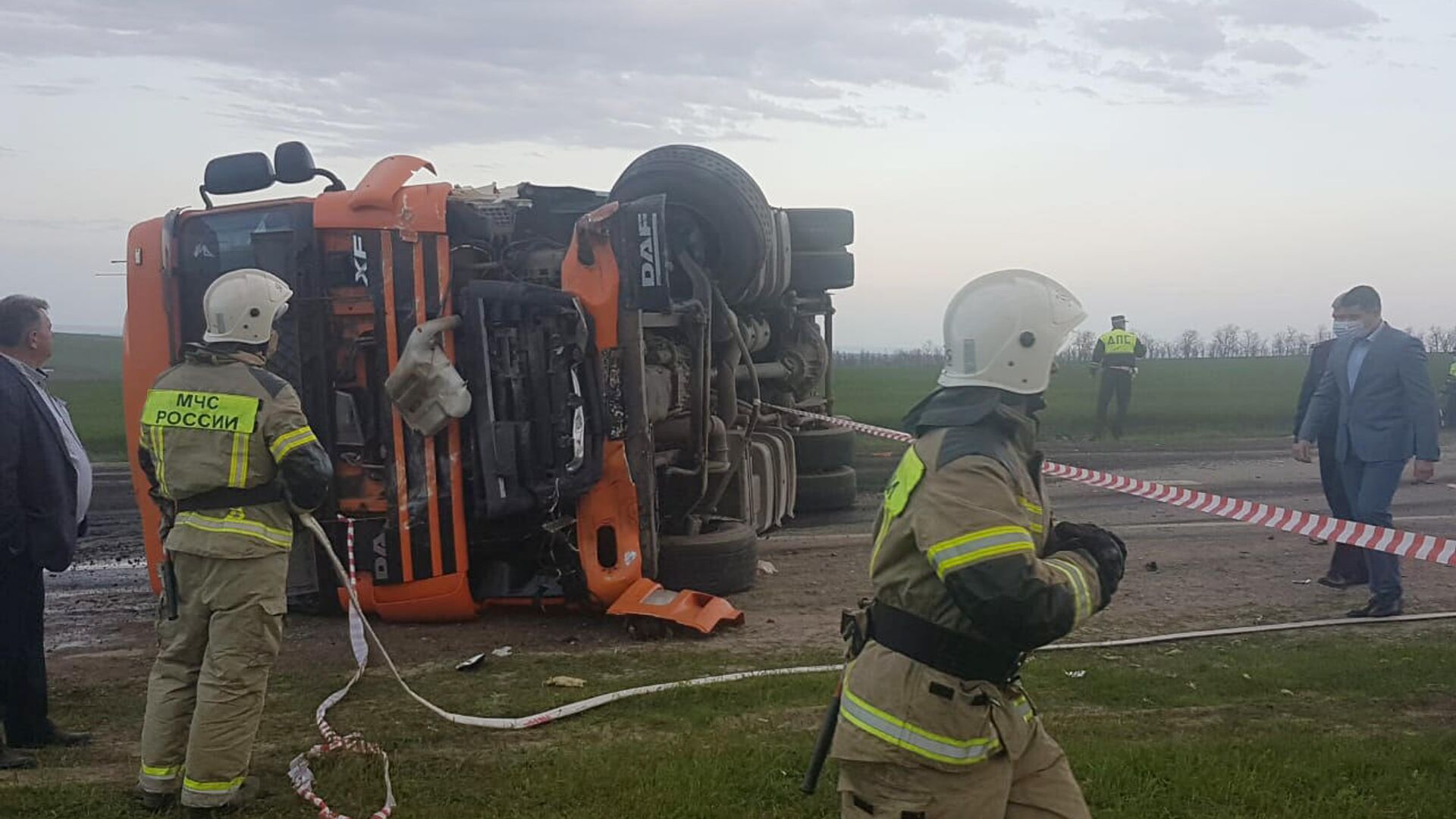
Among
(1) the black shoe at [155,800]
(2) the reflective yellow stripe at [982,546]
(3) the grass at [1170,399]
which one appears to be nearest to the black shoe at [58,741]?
(1) the black shoe at [155,800]

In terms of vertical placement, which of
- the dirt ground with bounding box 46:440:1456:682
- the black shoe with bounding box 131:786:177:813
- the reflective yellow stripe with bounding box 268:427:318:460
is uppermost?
the reflective yellow stripe with bounding box 268:427:318:460

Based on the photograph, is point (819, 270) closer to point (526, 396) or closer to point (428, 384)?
point (526, 396)

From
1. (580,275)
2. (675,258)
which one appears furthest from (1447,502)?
(580,275)

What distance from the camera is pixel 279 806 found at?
413 centimetres

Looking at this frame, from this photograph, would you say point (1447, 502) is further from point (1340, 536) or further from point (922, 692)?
point (922, 692)

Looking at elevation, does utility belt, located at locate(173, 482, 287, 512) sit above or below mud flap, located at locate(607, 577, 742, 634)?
above

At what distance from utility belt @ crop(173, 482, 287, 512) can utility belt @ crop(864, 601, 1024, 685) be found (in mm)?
2487

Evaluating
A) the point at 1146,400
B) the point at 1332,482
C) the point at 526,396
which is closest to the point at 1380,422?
the point at 1332,482

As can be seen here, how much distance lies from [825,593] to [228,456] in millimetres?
4076

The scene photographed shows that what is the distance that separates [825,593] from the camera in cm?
732

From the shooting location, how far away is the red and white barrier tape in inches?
159

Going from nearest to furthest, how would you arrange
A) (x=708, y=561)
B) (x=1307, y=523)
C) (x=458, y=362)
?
1. (x=458, y=362)
2. (x=708, y=561)
3. (x=1307, y=523)

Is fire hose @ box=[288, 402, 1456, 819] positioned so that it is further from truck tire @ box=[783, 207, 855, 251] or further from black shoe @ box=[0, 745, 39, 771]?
truck tire @ box=[783, 207, 855, 251]

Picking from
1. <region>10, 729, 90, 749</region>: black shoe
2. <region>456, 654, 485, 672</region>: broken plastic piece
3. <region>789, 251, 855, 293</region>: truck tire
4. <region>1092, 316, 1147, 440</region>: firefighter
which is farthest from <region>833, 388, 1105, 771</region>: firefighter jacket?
<region>1092, 316, 1147, 440</region>: firefighter
